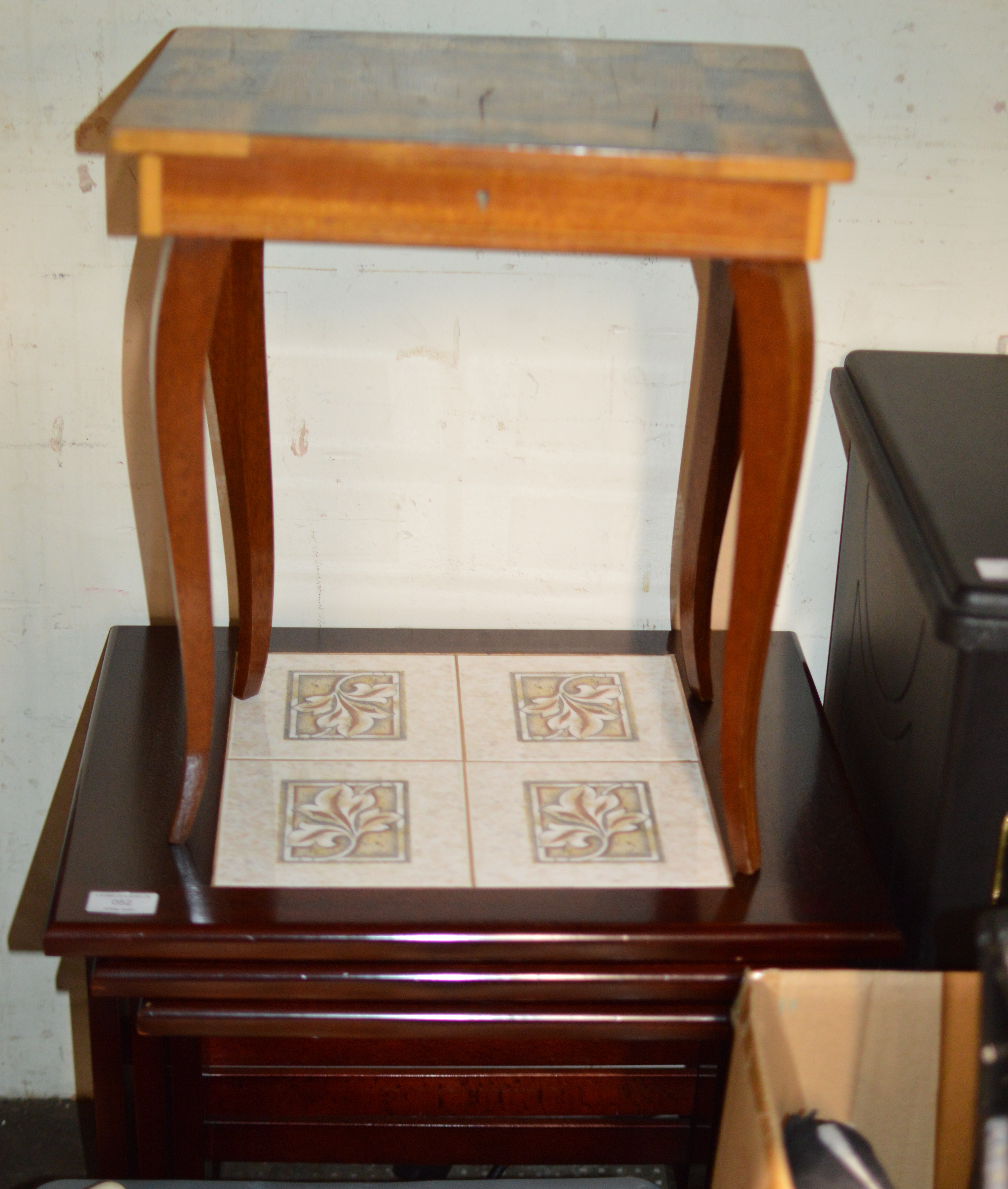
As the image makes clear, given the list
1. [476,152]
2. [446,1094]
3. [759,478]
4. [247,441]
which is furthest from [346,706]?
[476,152]

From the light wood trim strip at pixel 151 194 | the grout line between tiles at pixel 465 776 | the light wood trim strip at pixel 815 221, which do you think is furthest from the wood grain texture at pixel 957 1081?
the light wood trim strip at pixel 151 194

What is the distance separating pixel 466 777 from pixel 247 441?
14.7 inches

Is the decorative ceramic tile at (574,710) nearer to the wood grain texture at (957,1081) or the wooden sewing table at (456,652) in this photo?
the wooden sewing table at (456,652)

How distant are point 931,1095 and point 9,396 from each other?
1.07m

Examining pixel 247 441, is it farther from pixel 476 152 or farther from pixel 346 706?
pixel 476 152

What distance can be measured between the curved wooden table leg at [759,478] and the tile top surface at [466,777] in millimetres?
104

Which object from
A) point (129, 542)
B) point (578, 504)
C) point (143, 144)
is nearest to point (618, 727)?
point (578, 504)

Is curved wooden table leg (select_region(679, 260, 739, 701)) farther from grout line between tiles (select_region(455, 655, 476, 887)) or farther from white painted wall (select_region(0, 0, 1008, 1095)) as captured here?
grout line between tiles (select_region(455, 655, 476, 887))

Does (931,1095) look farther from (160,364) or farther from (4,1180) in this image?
(4,1180)


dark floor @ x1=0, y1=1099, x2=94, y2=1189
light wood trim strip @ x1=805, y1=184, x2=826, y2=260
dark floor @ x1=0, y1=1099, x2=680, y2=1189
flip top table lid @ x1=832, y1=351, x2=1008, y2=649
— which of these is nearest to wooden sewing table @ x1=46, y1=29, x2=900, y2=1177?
light wood trim strip @ x1=805, y1=184, x2=826, y2=260

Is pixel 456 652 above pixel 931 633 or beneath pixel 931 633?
beneath

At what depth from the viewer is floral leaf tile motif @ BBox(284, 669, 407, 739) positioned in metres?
1.26

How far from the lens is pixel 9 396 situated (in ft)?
4.44

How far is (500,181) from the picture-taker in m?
0.86
